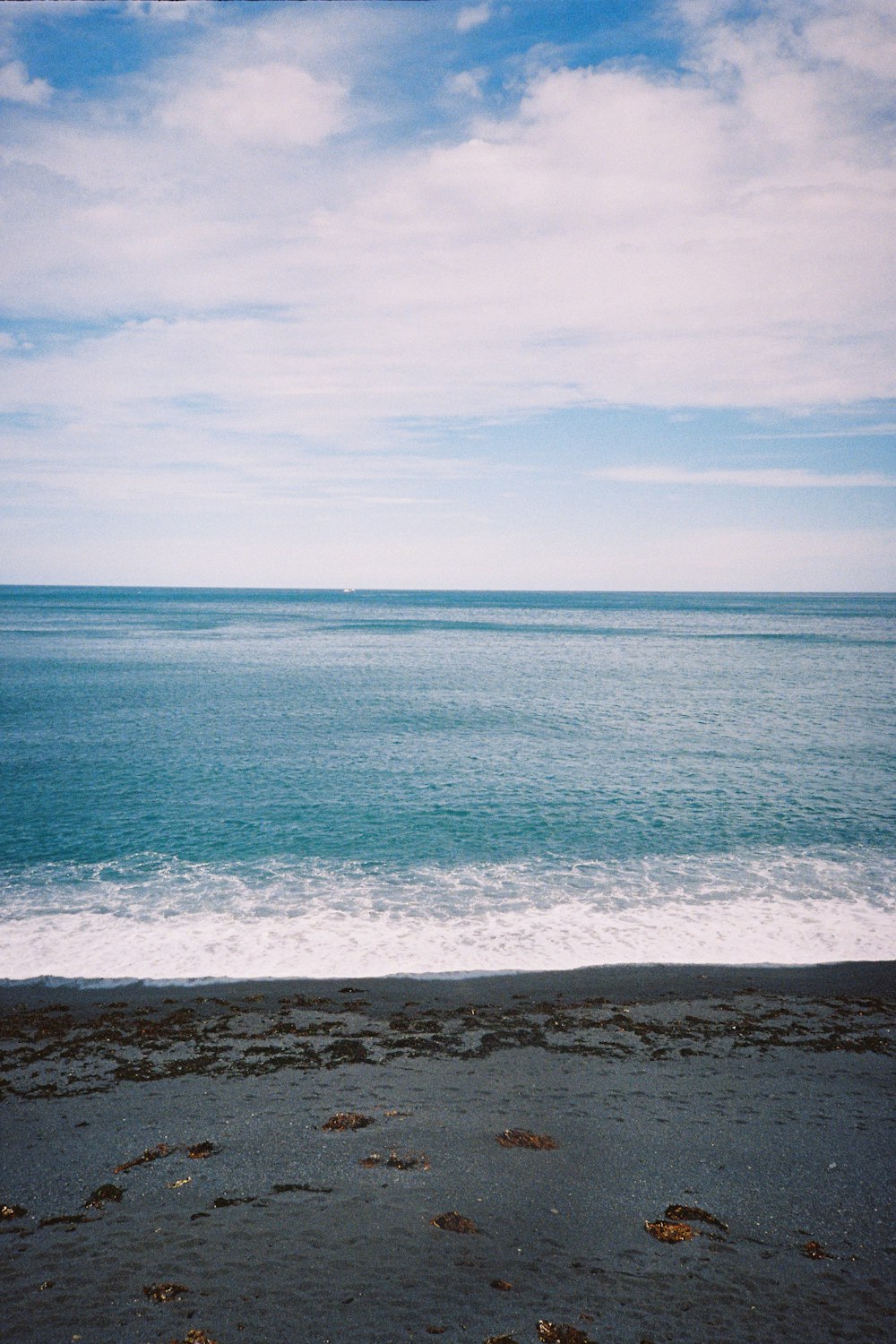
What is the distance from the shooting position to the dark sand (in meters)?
6.70

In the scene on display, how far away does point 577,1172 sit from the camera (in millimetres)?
8656

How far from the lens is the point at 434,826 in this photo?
81.8 feet

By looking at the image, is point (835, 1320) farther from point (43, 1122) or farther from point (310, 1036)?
point (43, 1122)

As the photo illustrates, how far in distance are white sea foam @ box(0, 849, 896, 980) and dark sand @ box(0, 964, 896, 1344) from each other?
1.63 m

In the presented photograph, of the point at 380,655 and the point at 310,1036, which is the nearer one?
the point at 310,1036

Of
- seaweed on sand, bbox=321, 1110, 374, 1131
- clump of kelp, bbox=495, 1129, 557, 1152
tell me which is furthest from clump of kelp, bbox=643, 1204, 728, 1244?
seaweed on sand, bbox=321, 1110, 374, 1131

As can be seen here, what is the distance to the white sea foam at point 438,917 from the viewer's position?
51.7 feet

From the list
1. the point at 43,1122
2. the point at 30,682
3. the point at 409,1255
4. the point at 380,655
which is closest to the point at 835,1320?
the point at 409,1255

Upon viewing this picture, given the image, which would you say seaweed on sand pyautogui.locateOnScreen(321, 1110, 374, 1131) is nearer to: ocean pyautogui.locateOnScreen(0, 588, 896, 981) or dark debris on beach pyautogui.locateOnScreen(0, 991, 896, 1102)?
dark debris on beach pyautogui.locateOnScreen(0, 991, 896, 1102)

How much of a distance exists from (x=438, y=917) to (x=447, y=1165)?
918 centimetres

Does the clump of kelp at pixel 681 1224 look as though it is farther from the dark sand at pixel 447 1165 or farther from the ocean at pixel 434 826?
the ocean at pixel 434 826

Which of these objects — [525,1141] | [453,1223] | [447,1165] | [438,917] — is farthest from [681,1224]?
[438,917]

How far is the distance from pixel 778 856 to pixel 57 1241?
20.3 meters

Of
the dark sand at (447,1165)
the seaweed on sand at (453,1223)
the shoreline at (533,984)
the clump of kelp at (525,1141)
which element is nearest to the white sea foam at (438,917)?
the shoreline at (533,984)
